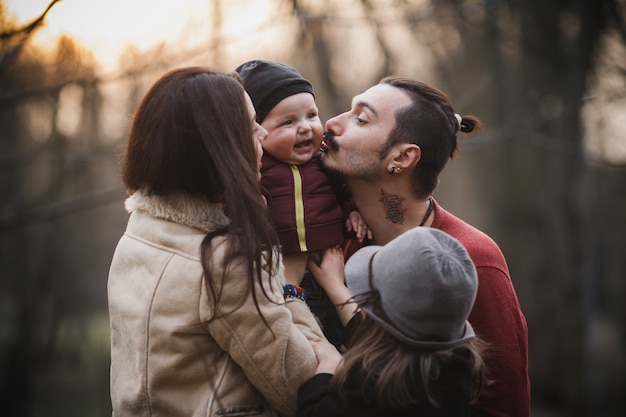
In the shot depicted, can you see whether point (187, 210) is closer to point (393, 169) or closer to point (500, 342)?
point (393, 169)

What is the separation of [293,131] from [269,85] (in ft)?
0.72

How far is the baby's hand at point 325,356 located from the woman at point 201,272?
0.18 feet

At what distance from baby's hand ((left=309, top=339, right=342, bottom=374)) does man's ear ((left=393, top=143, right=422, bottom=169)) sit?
0.91 m

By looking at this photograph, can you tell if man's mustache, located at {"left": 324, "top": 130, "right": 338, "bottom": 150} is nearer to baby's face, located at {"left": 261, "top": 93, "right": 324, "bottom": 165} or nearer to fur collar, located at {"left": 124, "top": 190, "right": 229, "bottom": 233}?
baby's face, located at {"left": 261, "top": 93, "right": 324, "bottom": 165}

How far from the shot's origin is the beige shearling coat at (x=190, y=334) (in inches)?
88.4

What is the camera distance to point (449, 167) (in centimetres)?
1566

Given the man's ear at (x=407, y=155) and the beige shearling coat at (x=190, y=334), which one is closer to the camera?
the beige shearling coat at (x=190, y=334)

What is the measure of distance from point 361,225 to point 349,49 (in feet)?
22.9

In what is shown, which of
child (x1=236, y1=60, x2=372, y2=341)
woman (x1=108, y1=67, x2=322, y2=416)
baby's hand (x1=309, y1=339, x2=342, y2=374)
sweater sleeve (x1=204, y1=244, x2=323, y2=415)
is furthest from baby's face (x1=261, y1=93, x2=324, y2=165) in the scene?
baby's hand (x1=309, y1=339, x2=342, y2=374)

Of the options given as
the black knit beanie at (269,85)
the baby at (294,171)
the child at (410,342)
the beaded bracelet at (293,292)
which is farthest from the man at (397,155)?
the child at (410,342)

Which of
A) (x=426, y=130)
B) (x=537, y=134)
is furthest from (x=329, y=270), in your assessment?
(x=537, y=134)

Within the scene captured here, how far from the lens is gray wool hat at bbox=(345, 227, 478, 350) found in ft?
7.07

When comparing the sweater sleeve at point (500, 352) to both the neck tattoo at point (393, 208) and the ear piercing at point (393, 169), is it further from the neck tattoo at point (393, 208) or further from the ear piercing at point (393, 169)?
the ear piercing at point (393, 169)

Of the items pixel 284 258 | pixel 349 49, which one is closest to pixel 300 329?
pixel 284 258
